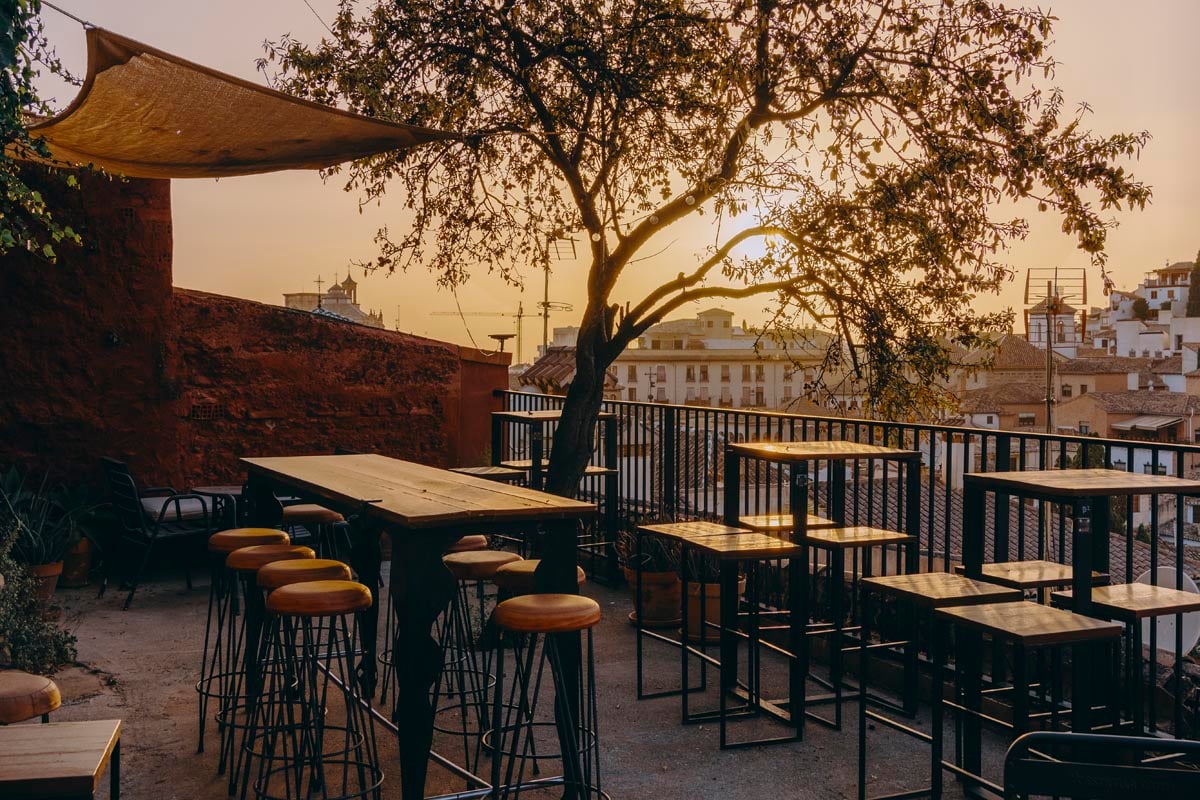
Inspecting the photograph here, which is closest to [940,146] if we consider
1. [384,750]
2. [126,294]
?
[384,750]

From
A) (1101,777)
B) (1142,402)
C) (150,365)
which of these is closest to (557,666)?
(1101,777)

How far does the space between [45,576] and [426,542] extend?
15.2ft

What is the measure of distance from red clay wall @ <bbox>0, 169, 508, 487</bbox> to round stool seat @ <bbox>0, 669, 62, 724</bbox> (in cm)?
546

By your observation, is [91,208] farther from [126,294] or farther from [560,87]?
[560,87]

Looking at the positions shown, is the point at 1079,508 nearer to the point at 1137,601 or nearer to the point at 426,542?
the point at 1137,601

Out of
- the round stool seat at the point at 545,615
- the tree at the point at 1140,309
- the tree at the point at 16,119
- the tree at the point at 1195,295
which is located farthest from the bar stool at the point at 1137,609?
the tree at the point at 1140,309

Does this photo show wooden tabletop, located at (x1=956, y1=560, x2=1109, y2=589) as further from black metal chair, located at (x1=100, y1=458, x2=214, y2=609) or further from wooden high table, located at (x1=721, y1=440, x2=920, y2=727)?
black metal chair, located at (x1=100, y1=458, x2=214, y2=609)

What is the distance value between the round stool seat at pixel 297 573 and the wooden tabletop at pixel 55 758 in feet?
4.14

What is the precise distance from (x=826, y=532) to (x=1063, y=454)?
1.06m

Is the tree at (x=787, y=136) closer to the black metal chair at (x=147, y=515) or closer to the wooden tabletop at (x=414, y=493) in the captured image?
the wooden tabletop at (x=414, y=493)

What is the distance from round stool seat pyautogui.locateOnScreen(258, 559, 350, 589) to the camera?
3600mm

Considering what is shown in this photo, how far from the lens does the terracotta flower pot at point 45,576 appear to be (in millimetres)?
6438

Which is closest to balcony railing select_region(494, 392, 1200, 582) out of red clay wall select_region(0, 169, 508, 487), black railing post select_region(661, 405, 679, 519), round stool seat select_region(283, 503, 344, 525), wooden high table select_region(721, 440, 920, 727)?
black railing post select_region(661, 405, 679, 519)

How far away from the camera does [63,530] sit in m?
6.88
